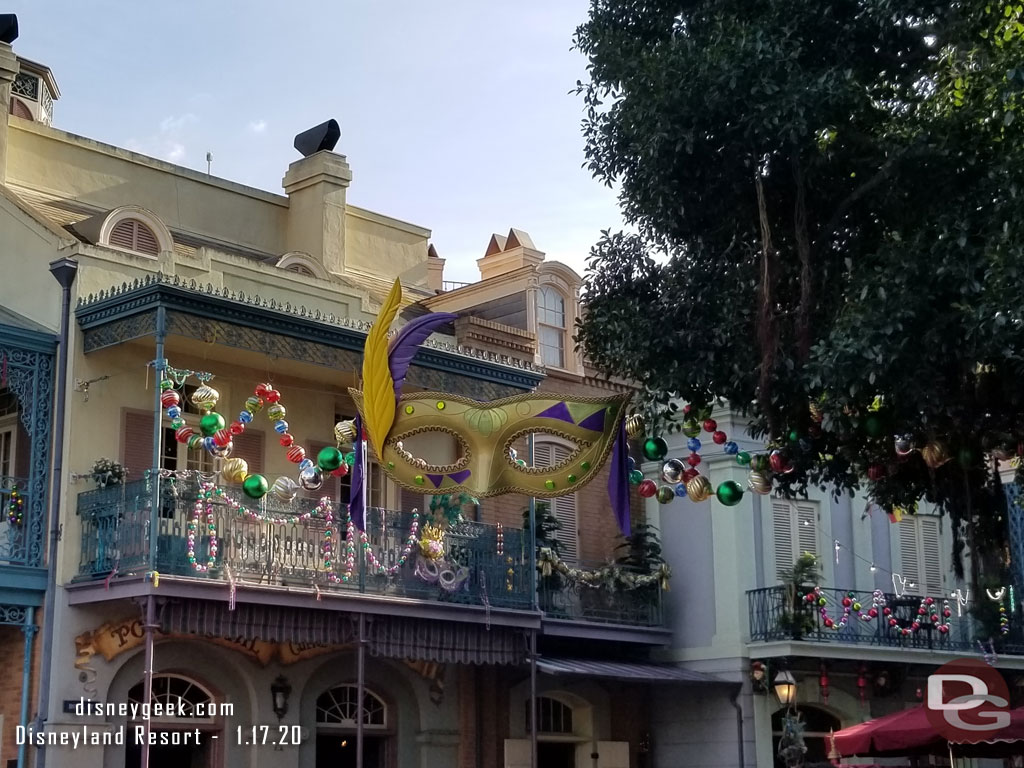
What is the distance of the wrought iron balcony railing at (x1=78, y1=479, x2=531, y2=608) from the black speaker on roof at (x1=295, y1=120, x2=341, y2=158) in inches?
263

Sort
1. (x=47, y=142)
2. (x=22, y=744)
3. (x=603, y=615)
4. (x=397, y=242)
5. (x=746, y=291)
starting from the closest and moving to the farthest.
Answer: (x=746, y=291) → (x=22, y=744) → (x=47, y=142) → (x=603, y=615) → (x=397, y=242)

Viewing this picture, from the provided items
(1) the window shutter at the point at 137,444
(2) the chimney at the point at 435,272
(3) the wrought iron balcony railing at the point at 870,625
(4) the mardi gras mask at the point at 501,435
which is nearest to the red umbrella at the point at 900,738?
(4) the mardi gras mask at the point at 501,435

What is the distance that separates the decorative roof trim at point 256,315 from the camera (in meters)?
17.4

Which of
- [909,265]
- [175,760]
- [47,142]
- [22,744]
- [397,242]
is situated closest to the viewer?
[909,265]

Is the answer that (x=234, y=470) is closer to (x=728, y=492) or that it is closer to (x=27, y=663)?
(x=27, y=663)

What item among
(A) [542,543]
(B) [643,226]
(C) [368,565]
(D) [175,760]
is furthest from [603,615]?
(B) [643,226]

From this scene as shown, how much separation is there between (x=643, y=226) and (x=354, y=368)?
21.7 ft

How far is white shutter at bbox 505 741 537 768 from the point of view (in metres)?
21.3

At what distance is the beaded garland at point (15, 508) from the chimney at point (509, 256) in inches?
368

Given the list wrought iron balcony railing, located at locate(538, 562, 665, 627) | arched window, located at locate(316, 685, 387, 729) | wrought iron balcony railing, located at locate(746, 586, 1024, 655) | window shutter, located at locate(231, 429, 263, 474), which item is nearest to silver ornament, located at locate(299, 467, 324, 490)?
window shutter, located at locate(231, 429, 263, 474)

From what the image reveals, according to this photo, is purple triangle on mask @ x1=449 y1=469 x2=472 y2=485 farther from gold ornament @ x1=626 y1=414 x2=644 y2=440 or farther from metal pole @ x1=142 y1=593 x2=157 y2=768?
metal pole @ x1=142 y1=593 x2=157 y2=768

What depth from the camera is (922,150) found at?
11.9m

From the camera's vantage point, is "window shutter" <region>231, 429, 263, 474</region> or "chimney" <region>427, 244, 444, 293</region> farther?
"chimney" <region>427, 244, 444, 293</region>

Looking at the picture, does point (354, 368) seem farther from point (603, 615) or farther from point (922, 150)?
point (922, 150)
